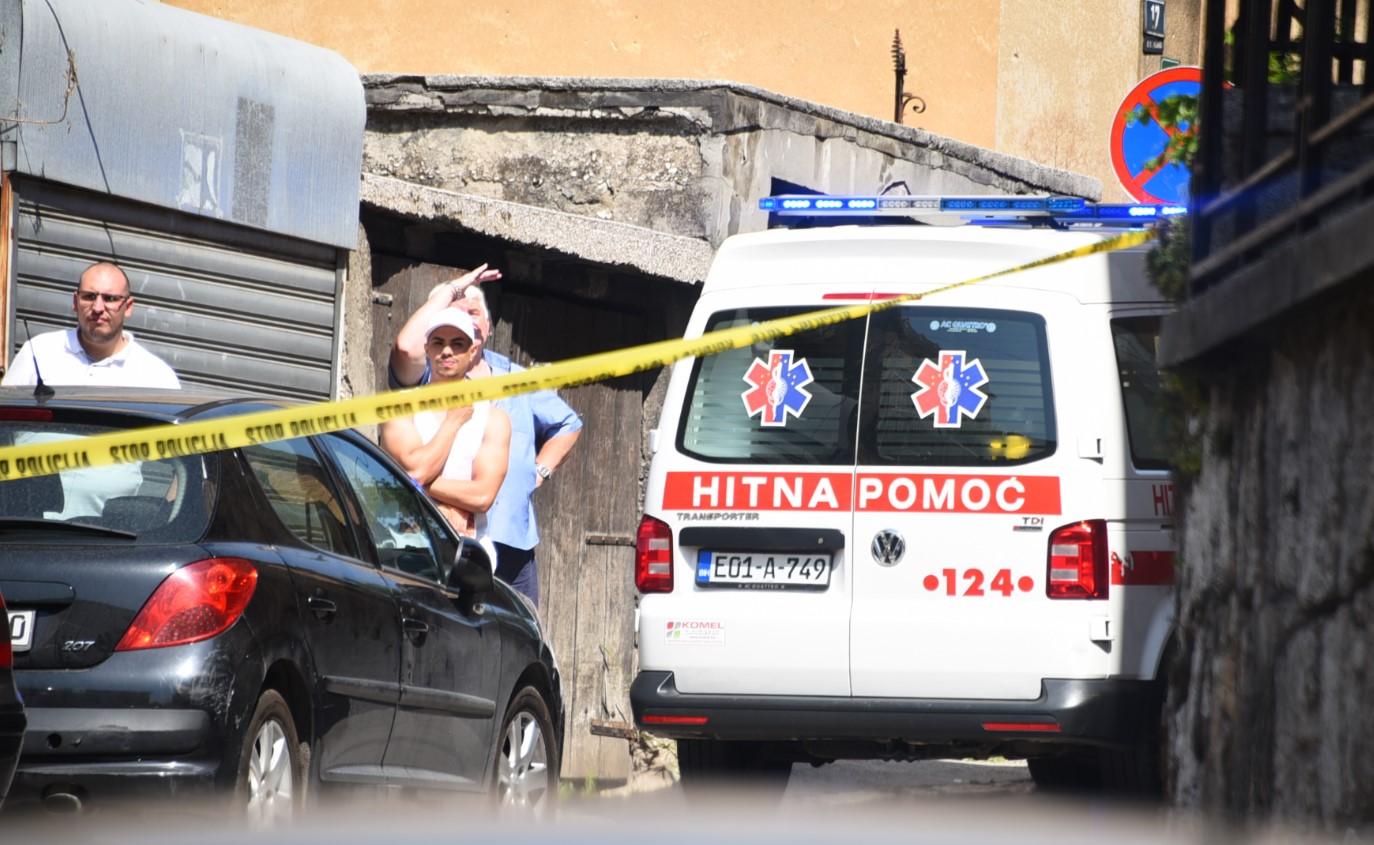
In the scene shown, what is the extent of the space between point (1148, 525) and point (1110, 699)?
624 millimetres

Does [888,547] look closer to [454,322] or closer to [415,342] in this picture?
[454,322]

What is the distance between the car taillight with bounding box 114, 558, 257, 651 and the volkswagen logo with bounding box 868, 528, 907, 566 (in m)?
2.61

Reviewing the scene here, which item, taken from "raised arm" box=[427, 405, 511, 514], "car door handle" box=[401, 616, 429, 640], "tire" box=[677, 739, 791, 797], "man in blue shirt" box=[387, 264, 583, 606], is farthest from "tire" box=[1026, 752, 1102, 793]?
"car door handle" box=[401, 616, 429, 640]

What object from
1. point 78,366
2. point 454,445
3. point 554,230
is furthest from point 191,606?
point 554,230

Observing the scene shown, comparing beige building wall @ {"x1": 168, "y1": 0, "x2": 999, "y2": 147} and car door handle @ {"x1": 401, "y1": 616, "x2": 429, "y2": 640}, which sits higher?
beige building wall @ {"x1": 168, "y1": 0, "x2": 999, "y2": 147}

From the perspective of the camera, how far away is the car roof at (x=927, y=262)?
780cm

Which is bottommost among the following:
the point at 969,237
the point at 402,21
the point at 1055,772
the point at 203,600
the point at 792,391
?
the point at 1055,772

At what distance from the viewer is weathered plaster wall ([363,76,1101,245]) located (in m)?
11.9

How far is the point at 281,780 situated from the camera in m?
5.87

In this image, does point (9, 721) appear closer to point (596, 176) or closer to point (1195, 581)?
point (1195, 581)

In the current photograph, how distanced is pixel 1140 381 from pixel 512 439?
2.69 metres

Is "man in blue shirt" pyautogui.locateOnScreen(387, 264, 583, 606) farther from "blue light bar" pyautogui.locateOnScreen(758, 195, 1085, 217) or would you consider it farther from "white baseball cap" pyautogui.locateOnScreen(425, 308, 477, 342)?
"blue light bar" pyautogui.locateOnScreen(758, 195, 1085, 217)

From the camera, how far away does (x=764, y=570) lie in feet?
25.2

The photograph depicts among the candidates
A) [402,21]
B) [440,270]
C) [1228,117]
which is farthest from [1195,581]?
[402,21]
